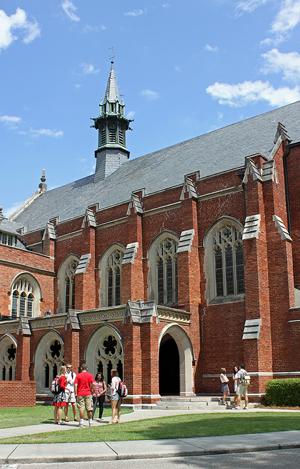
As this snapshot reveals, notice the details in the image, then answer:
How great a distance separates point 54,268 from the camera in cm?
3678

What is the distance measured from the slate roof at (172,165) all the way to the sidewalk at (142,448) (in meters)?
19.3

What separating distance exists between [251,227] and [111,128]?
25.9 metres

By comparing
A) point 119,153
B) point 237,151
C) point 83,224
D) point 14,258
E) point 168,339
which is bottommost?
point 168,339

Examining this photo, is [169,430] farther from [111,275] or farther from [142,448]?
[111,275]

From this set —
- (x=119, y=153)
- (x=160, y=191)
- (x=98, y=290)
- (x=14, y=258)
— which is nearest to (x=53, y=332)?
(x=98, y=290)

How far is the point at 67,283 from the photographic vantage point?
36.5 m

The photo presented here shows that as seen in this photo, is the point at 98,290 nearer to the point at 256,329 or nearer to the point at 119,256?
the point at 119,256

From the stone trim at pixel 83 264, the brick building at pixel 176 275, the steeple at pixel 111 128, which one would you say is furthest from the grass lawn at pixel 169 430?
the steeple at pixel 111 128

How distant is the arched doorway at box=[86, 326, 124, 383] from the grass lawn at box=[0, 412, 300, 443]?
1015 cm

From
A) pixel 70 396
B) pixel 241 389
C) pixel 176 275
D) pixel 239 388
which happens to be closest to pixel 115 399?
pixel 70 396

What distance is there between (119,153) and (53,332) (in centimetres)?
2168

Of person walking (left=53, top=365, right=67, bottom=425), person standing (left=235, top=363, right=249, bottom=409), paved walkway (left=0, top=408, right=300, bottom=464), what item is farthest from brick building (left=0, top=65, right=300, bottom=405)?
paved walkway (left=0, top=408, right=300, bottom=464)

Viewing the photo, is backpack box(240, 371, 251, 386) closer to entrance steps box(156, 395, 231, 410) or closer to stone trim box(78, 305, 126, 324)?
entrance steps box(156, 395, 231, 410)

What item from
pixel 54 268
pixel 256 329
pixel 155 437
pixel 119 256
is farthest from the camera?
pixel 54 268
